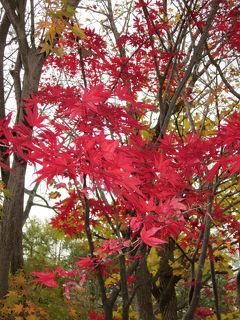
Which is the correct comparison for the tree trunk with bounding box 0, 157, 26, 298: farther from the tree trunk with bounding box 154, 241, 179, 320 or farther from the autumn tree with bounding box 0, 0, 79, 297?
the tree trunk with bounding box 154, 241, 179, 320

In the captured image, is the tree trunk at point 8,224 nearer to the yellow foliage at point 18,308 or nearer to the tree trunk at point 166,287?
the yellow foliage at point 18,308

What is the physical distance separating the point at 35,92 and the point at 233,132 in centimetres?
240

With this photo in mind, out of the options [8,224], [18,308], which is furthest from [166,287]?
[8,224]

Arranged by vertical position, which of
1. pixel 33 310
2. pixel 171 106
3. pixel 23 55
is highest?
pixel 23 55

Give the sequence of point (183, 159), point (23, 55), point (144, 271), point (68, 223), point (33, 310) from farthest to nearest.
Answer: point (68, 223), point (33, 310), point (144, 271), point (23, 55), point (183, 159)

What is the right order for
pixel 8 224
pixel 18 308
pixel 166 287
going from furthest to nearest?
pixel 166 287
pixel 18 308
pixel 8 224

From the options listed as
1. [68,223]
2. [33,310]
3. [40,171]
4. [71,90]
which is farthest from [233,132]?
[68,223]

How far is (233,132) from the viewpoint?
2174mm

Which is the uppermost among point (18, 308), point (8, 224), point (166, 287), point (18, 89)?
point (18, 89)

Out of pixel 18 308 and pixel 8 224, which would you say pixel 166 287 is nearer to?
pixel 18 308

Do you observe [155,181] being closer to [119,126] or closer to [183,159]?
[183,159]

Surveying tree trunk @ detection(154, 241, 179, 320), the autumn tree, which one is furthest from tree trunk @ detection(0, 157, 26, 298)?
tree trunk @ detection(154, 241, 179, 320)

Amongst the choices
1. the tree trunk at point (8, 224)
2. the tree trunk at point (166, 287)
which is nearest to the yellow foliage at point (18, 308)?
the tree trunk at point (8, 224)

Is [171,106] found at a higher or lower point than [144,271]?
higher
